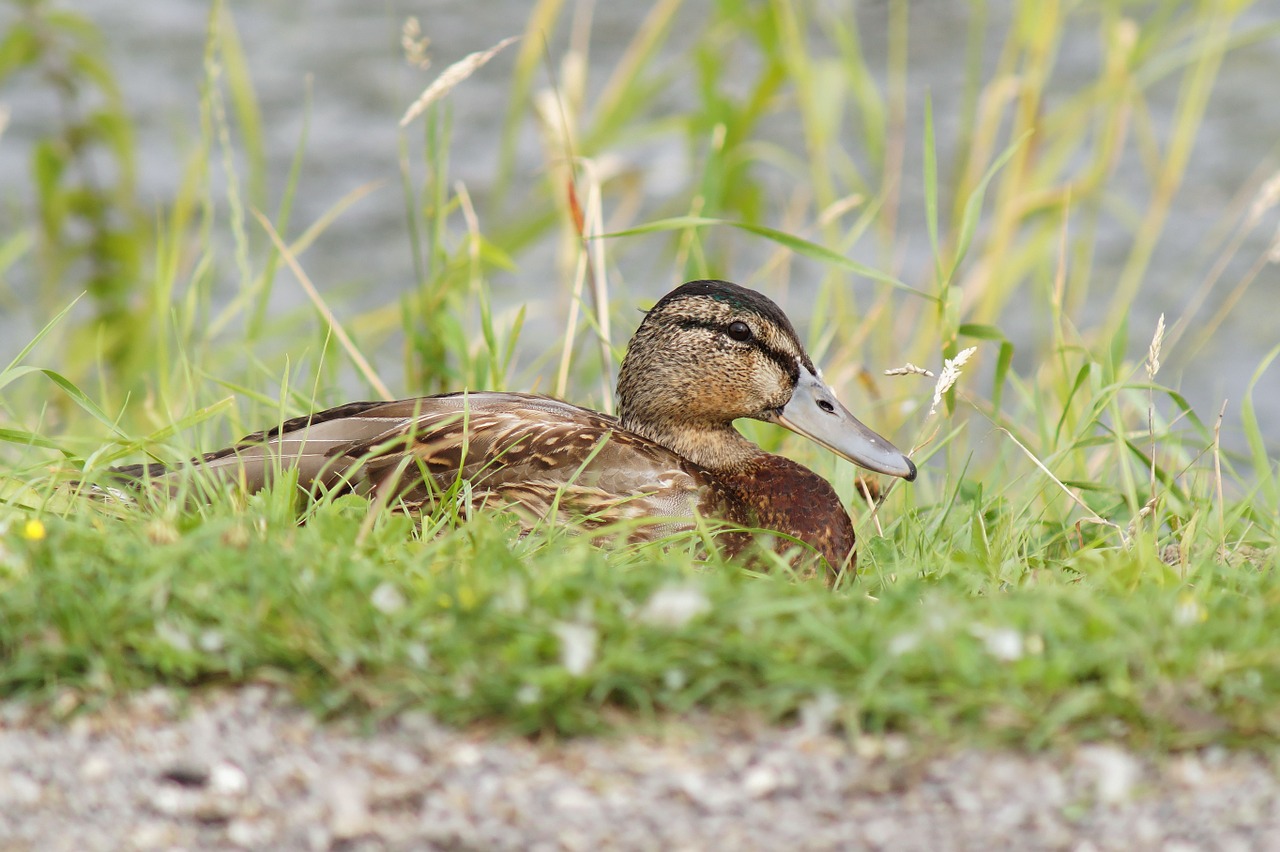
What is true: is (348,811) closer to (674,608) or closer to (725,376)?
(674,608)

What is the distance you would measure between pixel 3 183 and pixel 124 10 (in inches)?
104

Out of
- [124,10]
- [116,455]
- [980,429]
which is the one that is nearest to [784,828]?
[116,455]

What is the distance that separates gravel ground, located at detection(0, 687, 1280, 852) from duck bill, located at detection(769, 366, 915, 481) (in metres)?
1.39

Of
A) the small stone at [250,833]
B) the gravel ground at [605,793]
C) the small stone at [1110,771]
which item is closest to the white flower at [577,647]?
the gravel ground at [605,793]

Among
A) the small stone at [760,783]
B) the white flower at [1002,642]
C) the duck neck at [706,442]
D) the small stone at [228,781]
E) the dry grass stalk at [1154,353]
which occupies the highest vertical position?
the dry grass stalk at [1154,353]

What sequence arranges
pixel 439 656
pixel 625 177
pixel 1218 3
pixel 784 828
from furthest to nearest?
1. pixel 625 177
2. pixel 1218 3
3. pixel 439 656
4. pixel 784 828

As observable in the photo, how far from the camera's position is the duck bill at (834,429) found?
3.55m

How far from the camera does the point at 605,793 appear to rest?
2.16 meters

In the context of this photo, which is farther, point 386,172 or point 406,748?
point 386,172

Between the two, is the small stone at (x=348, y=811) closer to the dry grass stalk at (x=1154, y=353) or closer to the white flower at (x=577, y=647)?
the white flower at (x=577, y=647)

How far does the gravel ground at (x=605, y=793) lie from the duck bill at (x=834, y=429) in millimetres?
1390

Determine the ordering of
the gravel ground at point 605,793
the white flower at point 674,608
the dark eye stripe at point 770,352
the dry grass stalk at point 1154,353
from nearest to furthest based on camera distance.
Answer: the gravel ground at point 605,793 → the white flower at point 674,608 → the dry grass stalk at point 1154,353 → the dark eye stripe at point 770,352

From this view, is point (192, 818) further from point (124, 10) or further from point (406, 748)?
point (124, 10)

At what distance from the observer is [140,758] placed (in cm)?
224
